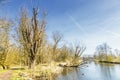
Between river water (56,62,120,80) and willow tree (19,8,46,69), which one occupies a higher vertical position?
willow tree (19,8,46,69)

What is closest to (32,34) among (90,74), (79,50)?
(90,74)

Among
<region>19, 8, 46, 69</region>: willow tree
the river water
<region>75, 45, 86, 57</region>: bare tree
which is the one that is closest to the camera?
the river water

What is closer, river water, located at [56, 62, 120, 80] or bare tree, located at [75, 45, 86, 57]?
river water, located at [56, 62, 120, 80]

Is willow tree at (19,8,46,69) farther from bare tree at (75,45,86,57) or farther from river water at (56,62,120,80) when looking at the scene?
bare tree at (75,45,86,57)

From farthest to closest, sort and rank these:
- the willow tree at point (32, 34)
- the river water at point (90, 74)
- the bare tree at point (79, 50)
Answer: the bare tree at point (79, 50), the willow tree at point (32, 34), the river water at point (90, 74)

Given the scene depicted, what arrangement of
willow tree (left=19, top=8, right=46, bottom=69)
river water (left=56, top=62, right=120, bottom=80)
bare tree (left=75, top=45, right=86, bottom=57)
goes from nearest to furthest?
river water (left=56, top=62, right=120, bottom=80) < willow tree (left=19, top=8, right=46, bottom=69) < bare tree (left=75, top=45, right=86, bottom=57)

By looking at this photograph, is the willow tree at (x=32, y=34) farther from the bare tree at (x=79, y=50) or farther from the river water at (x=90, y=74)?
the bare tree at (x=79, y=50)

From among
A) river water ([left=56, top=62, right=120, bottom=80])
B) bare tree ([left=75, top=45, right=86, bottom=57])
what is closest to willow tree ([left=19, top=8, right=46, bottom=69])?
river water ([left=56, top=62, right=120, bottom=80])

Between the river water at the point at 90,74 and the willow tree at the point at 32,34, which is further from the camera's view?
the willow tree at the point at 32,34

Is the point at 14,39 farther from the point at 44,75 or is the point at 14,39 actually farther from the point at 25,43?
the point at 44,75

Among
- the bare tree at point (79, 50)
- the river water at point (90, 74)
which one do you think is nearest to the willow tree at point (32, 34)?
the river water at point (90, 74)

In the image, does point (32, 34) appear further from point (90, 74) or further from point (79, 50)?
point (79, 50)

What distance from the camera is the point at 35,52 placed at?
26.5 m

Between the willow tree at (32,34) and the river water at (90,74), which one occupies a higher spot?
the willow tree at (32,34)
